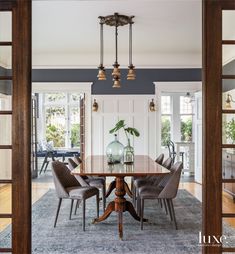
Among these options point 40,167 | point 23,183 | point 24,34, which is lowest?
point 40,167

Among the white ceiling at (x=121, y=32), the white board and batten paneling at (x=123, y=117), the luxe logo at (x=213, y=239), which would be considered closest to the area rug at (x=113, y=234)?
the luxe logo at (x=213, y=239)

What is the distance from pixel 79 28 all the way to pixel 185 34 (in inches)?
77.9

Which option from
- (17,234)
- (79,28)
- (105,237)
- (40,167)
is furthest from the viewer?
(40,167)

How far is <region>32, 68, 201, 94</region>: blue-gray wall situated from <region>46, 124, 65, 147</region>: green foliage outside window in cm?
369

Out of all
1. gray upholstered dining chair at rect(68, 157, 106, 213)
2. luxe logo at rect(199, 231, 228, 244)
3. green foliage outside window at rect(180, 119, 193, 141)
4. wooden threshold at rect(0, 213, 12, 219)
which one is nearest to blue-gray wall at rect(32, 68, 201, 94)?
gray upholstered dining chair at rect(68, 157, 106, 213)

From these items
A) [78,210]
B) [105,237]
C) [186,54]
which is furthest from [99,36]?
[105,237]

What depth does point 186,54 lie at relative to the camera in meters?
7.48

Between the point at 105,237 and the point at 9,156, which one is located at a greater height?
the point at 9,156

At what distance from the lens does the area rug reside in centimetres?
336

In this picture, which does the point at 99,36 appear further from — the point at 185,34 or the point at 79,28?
the point at 185,34

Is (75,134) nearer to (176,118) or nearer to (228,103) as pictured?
(176,118)

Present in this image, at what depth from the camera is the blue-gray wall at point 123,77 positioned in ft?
24.7

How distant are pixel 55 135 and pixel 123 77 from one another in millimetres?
4373

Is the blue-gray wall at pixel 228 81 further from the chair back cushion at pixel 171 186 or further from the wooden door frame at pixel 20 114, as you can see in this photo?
the chair back cushion at pixel 171 186
